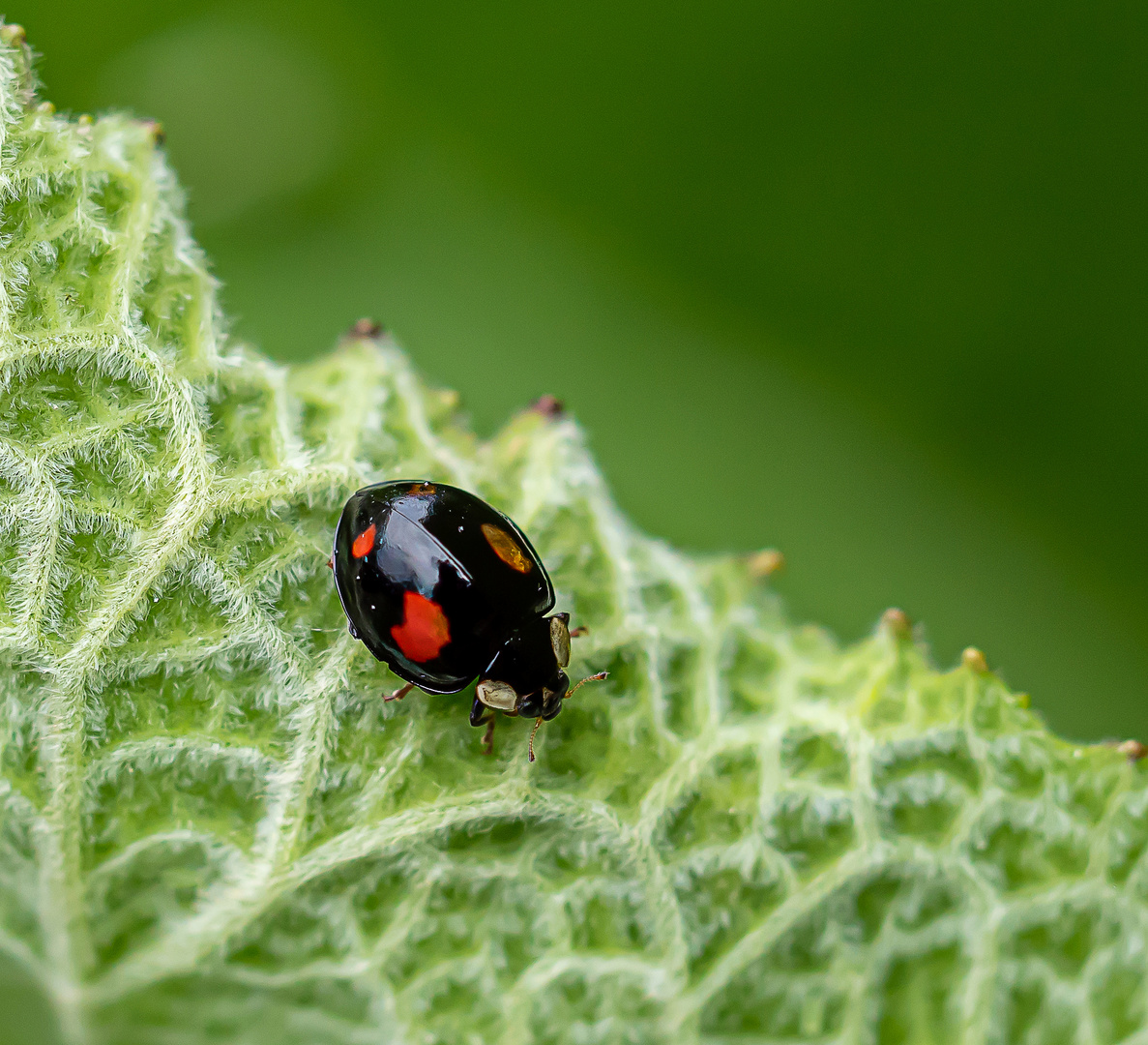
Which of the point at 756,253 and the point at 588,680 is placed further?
the point at 756,253

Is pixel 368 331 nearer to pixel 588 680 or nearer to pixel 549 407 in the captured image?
pixel 549 407

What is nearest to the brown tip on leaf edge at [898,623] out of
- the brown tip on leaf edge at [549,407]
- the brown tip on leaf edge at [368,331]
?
the brown tip on leaf edge at [549,407]

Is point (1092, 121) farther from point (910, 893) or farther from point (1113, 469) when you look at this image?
point (910, 893)

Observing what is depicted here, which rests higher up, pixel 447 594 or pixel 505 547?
pixel 505 547

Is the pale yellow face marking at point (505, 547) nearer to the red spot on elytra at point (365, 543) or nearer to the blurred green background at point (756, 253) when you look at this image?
the red spot on elytra at point (365, 543)

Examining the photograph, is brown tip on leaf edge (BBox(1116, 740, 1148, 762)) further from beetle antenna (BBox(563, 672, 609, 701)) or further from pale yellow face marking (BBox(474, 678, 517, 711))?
pale yellow face marking (BBox(474, 678, 517, 711))

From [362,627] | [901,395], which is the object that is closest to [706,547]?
[901,395]

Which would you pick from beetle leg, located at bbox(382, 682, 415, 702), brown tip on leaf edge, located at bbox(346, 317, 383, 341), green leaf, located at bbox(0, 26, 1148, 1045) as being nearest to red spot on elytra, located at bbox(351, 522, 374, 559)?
green leaf, located at bbox(0, 26, 1148, 1045)

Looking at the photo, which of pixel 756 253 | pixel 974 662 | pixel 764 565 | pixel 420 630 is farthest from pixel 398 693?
pixel 756 253

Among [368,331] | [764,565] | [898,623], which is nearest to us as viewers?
[898,623]
